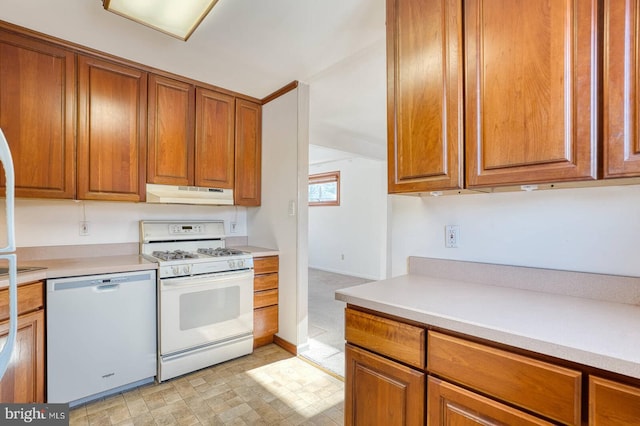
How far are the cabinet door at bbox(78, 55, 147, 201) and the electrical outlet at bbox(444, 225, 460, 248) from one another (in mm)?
2298

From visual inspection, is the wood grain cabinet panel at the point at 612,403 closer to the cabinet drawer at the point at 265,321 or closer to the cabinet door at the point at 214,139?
the cabinet drawer at the point at 265,321

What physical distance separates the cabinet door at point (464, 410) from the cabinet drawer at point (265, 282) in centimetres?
195

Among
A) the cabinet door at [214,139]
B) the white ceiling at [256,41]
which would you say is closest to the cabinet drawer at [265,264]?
the cabinet door at [214,139]

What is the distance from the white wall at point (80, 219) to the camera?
7.29ft

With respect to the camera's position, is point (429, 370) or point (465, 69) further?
point (465, 69)

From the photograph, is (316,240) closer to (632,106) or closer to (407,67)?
(407,67)

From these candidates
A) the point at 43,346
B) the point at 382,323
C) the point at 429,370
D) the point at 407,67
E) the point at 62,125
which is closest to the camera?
the point at 429,370

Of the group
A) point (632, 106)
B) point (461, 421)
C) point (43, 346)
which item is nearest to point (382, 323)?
point (461, 421)

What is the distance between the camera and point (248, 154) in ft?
10.1

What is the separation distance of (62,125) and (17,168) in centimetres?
39

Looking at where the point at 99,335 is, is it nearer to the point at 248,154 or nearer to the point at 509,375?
the point at 248,154

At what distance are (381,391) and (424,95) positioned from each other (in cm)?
131

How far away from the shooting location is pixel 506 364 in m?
0.91

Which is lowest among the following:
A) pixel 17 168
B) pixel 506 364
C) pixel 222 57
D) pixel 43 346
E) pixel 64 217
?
pixel 43 346
